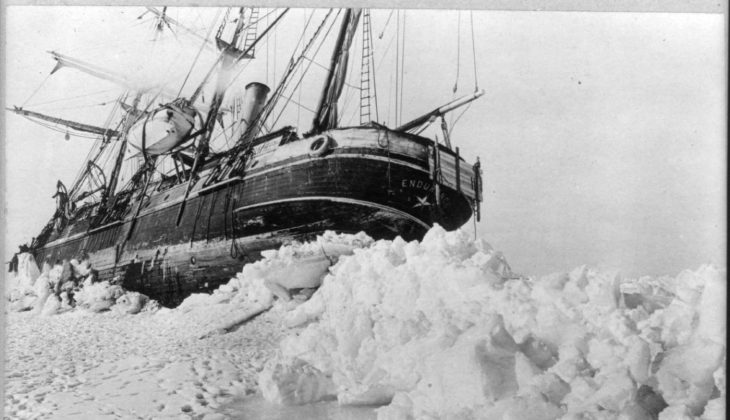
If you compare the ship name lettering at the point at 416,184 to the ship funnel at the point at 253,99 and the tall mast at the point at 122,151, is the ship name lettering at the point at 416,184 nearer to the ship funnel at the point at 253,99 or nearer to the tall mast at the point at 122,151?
the ship funnel at the point at 253,99

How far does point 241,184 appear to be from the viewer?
280cm

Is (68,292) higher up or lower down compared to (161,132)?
lower down

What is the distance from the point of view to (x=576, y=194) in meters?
2.44

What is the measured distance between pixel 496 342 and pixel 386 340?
1.38ft

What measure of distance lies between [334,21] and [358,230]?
0.95 metres

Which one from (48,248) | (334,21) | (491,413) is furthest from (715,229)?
(48,248)

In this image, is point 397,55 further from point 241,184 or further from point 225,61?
point 241,184

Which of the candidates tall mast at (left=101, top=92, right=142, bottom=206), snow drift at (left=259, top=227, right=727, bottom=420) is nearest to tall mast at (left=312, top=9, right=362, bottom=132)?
snow drift at (left=259, top=227, right=727, bottom=420)

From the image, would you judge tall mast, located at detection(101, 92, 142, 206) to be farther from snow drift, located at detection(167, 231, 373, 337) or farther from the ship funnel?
snow drift, located at detection(167, 231, 373, 337)

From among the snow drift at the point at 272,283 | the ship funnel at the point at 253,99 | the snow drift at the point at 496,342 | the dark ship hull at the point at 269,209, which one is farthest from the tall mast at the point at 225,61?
the snow drift at the point at 496,342

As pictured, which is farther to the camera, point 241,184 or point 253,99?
point 241,184

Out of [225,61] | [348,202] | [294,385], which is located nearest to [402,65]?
[348,202]

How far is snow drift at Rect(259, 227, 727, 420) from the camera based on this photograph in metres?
1.91

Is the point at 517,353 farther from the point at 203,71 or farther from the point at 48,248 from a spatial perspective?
the point at 48,248
